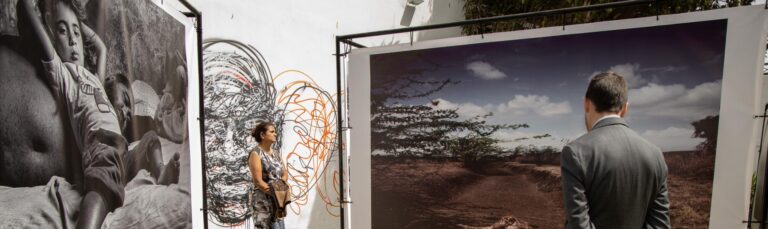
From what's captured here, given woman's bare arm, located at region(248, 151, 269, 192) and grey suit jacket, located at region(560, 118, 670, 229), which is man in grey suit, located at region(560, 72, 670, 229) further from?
woman's bare arm, located at region(248, 151, 269, 192)

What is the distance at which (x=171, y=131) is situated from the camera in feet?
8.64

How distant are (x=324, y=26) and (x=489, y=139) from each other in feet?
8.93

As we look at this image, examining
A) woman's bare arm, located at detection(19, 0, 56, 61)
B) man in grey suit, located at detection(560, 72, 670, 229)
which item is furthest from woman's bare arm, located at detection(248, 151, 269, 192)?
man in grey suit, located at detection(560, 72, 670, 229)

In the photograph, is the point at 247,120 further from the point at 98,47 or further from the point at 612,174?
the point at 612,174

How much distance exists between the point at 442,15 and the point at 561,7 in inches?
86.0

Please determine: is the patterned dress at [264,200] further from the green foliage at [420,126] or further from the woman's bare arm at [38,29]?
the woman's bare arm at [38,29]

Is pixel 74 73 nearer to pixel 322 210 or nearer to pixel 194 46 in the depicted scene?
pixel 194 46

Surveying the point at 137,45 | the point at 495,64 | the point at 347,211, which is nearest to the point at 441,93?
the point at 495,64

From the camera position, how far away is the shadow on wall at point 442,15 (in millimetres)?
7691

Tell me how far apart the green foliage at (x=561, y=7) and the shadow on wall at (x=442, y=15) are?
0.20 meters

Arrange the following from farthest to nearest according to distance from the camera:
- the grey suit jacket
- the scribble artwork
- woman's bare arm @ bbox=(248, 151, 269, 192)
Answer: the scribble artwork < woman's bare arm @ bbox=(248, 151, 269, 192) < the grey suit jacket

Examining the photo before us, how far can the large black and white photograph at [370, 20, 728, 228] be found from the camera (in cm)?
281

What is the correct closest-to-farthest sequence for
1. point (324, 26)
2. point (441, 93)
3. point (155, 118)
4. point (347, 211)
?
point (155, 118) < point (441, 93) < point (347, 211) < point (324, 26)

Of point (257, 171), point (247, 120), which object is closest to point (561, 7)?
point (247, 120)
